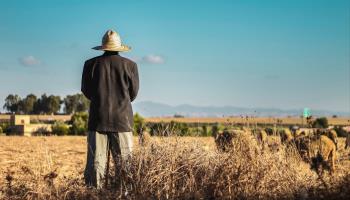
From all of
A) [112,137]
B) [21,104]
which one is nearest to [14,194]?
[112,137]

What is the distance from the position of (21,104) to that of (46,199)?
374 ft

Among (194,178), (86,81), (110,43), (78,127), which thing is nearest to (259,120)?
(194,178)

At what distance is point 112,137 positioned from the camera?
9.30m

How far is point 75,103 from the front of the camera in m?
114

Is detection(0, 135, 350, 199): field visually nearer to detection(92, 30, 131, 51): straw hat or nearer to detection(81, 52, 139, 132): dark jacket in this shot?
detection(81, 52, 139, 132): dark jacket

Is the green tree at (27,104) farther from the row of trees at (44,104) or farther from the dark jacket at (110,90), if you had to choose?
the dark jacket at (110,90)

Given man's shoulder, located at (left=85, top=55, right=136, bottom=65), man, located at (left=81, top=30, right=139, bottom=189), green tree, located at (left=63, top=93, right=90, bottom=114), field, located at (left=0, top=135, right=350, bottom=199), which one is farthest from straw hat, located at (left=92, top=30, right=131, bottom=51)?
green tree, located at (left=63, top=93, right=90, bottom=114)

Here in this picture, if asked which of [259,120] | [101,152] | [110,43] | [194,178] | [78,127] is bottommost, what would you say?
[194,178]

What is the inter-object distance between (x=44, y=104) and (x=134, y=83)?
111783mm

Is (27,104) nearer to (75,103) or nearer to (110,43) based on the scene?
(75,103)

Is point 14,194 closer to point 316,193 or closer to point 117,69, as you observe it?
point 117,69

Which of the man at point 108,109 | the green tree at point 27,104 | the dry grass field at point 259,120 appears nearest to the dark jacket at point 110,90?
the man at point 108,109

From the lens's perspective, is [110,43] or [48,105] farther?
[48,105]

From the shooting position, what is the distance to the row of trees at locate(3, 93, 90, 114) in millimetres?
113875
